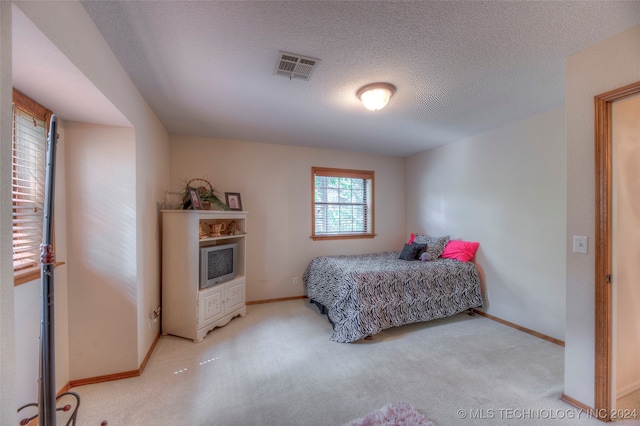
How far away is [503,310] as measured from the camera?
3164 mm

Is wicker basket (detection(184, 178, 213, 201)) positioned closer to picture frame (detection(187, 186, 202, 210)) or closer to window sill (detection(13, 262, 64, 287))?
picture frame (detection(187, 186, 202, 210))

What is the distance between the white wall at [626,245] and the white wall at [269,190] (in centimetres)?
309

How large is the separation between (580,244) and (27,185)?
363cm

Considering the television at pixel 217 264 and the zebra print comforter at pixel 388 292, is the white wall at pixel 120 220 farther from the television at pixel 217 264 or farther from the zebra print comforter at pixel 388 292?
the zebra print comforter at pixel 388 292

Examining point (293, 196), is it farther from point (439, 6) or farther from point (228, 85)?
→ point (439, 6)

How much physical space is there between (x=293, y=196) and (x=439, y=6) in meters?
3.03

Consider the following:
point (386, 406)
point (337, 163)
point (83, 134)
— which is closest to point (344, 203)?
point (337, 163)

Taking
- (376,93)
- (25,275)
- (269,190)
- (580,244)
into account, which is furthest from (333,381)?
(269,190)

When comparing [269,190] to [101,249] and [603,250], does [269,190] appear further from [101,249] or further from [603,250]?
[603,250]

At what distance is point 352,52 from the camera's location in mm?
1707

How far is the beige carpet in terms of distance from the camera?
1.67 meters

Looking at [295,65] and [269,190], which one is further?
[269,190]

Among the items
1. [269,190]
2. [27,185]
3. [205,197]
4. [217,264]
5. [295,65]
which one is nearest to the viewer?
[27,185]

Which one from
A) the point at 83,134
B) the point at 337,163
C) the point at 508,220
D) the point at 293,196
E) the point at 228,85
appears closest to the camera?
the point at 83,134
